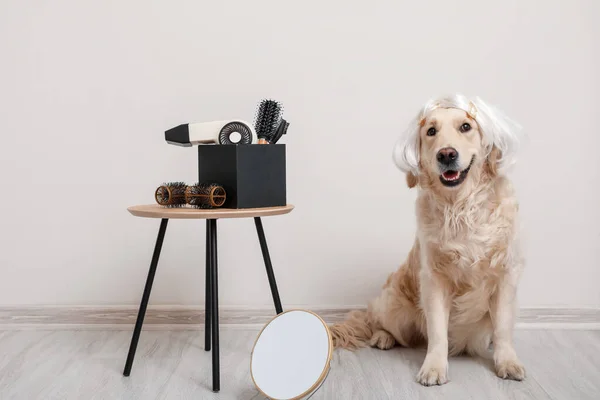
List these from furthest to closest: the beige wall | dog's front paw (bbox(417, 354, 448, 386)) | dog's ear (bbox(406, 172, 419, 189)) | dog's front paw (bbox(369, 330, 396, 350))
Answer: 1. the beige wall
2. dog's front paw (bbox(369, 330, 396, 350))
3. dog's ear (bbox(406, 172, 419, 189))
4. dog's front paw (bbox(417, 354, 448, 386))

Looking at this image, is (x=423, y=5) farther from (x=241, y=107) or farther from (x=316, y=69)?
(x=241, y=107)

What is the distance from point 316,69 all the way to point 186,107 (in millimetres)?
603

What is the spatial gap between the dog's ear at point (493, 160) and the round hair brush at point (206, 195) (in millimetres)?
888

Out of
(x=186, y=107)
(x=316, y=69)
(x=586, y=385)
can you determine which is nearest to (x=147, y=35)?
(x=186, y=107)

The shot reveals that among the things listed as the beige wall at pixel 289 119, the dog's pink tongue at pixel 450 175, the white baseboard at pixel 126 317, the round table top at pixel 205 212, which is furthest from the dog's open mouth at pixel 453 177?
the white baseboard at pixel 126 317

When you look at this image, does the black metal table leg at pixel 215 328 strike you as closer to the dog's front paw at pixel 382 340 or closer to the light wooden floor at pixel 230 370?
the light wooden floor at pixel 230 370

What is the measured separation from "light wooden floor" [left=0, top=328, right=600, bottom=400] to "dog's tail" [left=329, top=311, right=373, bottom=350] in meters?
0.06

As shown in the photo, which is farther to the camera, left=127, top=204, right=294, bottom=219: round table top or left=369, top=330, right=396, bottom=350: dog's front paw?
left=369, top=330, right=396, bottom=350: dog's front paw

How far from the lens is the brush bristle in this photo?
7.10 feet

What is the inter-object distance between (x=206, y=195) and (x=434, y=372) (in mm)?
949

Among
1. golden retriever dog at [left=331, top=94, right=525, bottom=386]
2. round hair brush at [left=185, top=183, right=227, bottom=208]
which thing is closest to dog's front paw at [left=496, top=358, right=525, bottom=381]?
golden retriever dog at [left=331, top=94, right=525, bottom=386]

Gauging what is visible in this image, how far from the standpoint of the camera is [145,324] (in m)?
2.78

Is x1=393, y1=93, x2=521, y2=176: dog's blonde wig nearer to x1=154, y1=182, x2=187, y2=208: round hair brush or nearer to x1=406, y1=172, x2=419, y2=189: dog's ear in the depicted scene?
x1=406, y1=172, x2=419, y2=189: dog's ear

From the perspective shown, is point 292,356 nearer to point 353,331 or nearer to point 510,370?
point 353,331
